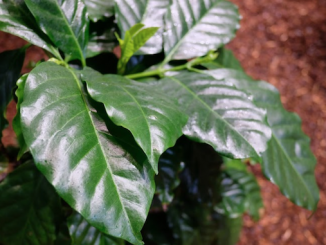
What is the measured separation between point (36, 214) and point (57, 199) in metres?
0.07

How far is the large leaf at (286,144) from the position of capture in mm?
995

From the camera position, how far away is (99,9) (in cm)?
97

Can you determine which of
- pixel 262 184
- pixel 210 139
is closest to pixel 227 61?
pixel 210 139

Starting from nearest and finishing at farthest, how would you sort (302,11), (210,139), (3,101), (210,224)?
(210,139)
(3,101)
(210,224)
(302,11)

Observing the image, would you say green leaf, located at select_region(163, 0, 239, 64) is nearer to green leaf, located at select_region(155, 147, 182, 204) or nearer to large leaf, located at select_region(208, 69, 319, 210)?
large leaf, located at select_region(208, 69, 319, 210)

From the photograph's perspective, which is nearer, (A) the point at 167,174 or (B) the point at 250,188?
(A) the point at 167,174

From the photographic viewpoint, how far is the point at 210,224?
1.65 metres

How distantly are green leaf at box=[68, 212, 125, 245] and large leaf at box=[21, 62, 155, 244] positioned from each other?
371 mm

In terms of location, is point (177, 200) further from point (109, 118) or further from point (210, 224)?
point (109, 118)

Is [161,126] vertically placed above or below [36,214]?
above

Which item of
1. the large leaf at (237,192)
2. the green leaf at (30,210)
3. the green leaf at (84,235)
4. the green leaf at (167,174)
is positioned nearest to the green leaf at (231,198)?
the large leaf at (237,192)

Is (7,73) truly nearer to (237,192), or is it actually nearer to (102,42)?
(102,42)

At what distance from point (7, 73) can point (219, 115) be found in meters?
0.55

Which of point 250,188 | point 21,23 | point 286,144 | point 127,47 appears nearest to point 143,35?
point 127,47
